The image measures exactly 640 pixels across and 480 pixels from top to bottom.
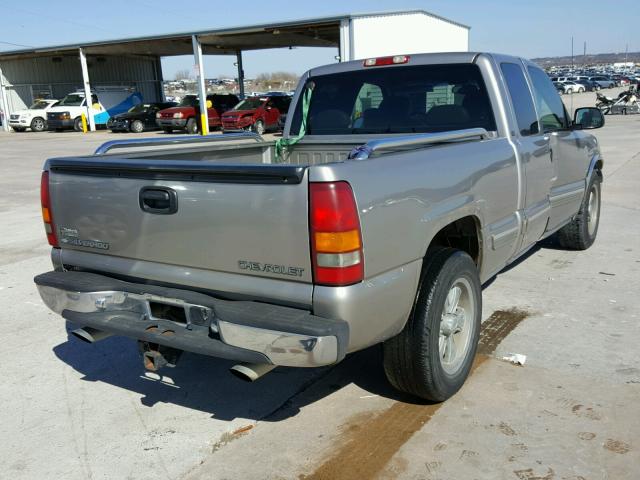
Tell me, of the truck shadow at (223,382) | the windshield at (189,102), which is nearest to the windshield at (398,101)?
the truck shadow at (223,382)

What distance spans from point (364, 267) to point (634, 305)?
3284 millimetres

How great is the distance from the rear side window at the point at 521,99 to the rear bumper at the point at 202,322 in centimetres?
264

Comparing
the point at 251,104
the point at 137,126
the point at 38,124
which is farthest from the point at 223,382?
the point at 38,124

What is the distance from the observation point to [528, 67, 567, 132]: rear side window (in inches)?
201

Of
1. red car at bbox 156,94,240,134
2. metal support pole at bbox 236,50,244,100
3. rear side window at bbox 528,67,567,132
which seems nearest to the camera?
rear side window at bbox 528,67,567,132

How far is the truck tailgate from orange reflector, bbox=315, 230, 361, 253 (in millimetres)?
67

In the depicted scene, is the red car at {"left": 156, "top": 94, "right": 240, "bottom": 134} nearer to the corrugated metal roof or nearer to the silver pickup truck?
the corrugated metal roof

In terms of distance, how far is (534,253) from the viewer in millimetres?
6684

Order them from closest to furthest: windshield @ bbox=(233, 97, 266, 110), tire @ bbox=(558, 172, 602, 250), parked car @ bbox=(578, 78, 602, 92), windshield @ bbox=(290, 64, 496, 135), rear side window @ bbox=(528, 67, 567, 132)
Answer: windshield @ bbox=(290, 64, 496, 135)
rear side window @ bbox=(528, 67, 567, 132)
tire @ bbox=(558, 172, 602, 250)
windshield @ bbox=(233, 97, 266, 110)
parked car @ bbox=(578, 78, 602, 92)

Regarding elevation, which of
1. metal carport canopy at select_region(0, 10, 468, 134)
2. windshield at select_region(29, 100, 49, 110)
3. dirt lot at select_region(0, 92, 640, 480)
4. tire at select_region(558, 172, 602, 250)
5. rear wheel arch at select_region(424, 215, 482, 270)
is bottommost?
dirt lot at select_region(0, 92, 640, 480)

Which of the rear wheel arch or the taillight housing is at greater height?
the taillight housing

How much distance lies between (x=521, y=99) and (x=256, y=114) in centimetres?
2183

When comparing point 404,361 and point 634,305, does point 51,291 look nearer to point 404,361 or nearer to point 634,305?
point 404,361

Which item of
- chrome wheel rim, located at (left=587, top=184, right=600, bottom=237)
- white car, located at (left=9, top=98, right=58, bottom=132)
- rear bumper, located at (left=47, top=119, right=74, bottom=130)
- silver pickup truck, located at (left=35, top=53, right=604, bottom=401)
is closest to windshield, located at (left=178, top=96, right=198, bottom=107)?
rear bumper, located at (left=47, top=119, right=74, bottom=130)
